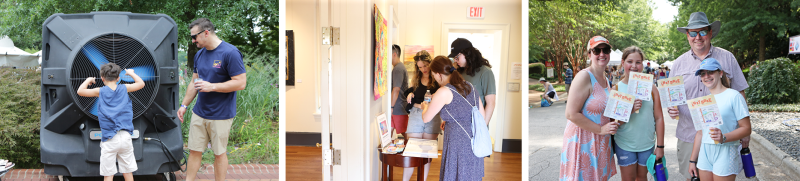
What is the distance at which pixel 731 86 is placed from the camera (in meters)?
1.92

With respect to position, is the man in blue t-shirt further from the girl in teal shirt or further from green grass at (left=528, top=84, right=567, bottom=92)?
the girl in teal shirt

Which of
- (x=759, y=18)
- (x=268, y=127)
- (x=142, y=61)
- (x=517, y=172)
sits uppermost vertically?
(x=759, y=18)

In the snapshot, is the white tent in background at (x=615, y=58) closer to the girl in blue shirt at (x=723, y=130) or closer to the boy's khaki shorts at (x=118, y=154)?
the girl in blue shirt at (x=723, y=130)

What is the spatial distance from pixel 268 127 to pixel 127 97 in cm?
206

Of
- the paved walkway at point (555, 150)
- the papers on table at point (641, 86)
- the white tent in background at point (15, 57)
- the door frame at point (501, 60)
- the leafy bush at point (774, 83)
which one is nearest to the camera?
the papers on table at point (641, 86)

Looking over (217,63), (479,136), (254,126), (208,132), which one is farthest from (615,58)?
(254,126)

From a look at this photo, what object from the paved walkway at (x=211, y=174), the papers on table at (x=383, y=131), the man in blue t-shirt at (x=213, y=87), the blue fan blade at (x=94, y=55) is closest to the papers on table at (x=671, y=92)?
the papers on table at (x=383, y=131)

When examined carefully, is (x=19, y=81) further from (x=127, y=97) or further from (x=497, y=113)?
(x=497, y=113)

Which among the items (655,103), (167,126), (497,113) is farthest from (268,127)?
(655,103)

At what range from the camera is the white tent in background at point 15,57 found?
13.1 feet

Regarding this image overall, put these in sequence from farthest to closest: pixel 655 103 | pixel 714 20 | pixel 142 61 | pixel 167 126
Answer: pixel 167 126 → pixel 142 61 → pixel 714 20 → pixel 655 103

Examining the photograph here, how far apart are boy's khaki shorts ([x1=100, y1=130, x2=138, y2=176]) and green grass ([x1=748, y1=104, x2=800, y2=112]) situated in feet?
11.4

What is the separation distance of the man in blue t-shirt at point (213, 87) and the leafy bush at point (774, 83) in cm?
273

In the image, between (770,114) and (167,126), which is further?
(167,126)
